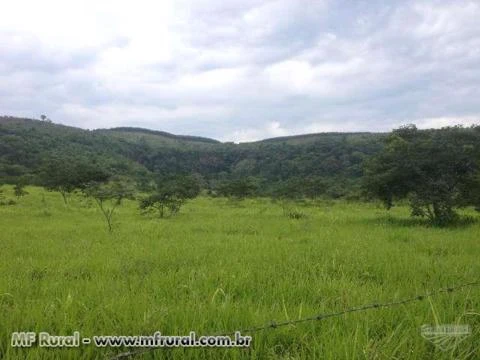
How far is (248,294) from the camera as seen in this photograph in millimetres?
4891

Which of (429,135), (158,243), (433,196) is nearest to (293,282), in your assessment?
(158,243)

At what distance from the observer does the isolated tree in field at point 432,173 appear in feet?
47.0

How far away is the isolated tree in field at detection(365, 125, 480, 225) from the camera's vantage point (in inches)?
564

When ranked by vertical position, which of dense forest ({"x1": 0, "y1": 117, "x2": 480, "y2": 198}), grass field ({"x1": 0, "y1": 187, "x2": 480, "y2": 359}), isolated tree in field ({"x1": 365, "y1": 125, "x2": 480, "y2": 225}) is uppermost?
dense forest ({"x1": 0, "y1": 117, "x2": 480, "y2": 198})

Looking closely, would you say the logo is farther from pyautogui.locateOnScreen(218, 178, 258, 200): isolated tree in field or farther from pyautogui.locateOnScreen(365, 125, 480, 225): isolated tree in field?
pyautogui.locateOnScreen(218, 178, 258, 200): isolated tree in field

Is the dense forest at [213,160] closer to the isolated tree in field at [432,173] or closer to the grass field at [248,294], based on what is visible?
the isolated tree in field at [432,173]

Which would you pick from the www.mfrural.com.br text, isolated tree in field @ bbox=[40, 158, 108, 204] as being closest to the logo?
the www.mfrural.com.br text

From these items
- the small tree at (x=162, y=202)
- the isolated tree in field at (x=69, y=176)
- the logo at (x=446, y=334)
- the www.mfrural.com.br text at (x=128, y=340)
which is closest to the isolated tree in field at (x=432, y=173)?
the small tree at (x=162, y=202)

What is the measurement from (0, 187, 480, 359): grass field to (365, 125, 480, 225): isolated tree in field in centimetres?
547

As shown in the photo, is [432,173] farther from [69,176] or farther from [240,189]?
[240,189]

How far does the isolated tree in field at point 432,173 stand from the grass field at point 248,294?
5.47 m

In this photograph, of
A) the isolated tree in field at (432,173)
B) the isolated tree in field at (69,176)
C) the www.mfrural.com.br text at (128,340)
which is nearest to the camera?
the www.mfrural.com.br text at (128,340)

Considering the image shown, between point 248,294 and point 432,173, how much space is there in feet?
41.8

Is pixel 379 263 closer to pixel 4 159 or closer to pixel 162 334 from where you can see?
pixel 162 334
